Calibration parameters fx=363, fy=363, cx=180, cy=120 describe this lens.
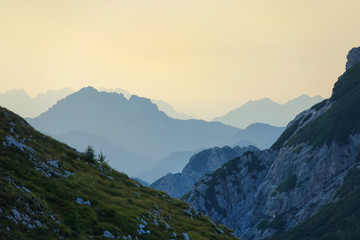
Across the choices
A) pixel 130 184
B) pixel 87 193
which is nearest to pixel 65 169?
pixel 87 193

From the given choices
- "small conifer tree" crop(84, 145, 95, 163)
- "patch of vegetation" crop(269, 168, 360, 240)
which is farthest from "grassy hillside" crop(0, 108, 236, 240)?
"patch of vegetation" crop(269, 168, 360, 240)

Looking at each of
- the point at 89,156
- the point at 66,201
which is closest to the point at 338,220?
the point at 89,156

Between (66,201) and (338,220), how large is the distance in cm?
17499

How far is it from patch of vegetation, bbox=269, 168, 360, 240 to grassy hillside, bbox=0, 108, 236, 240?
141324mm

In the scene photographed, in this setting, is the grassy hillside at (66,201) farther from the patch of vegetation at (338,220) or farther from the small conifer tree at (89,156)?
the patch of vegetation at (338,220)

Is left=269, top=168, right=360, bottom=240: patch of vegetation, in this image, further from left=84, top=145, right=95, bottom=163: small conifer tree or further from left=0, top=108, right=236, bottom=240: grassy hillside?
left=84, top=145, right=95, bottom=163: small conifer tree

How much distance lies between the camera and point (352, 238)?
6299 inches

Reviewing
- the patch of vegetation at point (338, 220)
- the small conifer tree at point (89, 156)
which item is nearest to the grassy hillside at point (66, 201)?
the small conifer tree at point (89, 156)

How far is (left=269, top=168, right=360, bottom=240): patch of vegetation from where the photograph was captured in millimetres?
170250

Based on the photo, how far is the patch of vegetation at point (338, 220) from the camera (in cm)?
17025

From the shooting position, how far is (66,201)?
105ft

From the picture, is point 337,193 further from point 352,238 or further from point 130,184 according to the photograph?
point 130,184

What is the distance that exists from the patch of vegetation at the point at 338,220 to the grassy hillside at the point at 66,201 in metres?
141

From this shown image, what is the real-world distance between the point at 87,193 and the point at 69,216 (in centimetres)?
850
